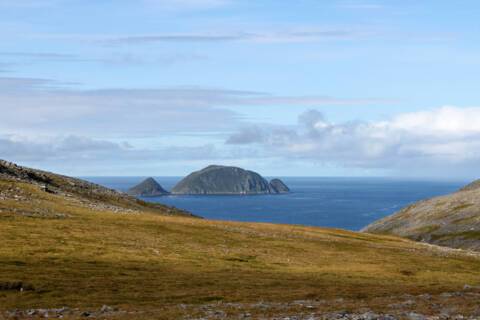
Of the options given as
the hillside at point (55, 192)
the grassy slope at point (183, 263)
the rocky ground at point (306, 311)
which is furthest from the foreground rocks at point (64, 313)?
the hillside at point (55, 192)

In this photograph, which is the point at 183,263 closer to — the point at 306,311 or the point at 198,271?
the point at 198,271

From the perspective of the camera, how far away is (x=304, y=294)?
4866cm

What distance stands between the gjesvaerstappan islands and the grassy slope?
135 mm

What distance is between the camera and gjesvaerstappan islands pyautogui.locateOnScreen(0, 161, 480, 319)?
4025 centimetres

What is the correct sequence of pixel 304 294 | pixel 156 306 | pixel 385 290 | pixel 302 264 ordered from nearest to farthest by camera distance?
pixel 156 306 < pixel 304 294 < pixel 385 290 < pixel 302 264

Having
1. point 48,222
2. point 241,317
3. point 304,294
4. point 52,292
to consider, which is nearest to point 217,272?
point 304,294

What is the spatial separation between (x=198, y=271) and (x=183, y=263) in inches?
176

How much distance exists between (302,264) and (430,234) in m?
128

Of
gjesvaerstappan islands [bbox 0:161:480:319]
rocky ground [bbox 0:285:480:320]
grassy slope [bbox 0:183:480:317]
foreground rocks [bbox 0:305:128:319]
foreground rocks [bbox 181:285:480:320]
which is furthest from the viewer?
grassy slope [bbox 0:183:480:317]

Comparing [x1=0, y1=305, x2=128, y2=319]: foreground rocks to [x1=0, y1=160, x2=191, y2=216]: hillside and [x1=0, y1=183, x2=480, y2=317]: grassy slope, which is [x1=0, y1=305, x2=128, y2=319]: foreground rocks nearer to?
[x1=0, y1=183, x2=480, y2=317]: grassy slope

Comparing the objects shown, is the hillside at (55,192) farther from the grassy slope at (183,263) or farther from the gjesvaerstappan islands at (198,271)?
the grassy slope at (183,263)

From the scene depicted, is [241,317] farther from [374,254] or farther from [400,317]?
[374,254]

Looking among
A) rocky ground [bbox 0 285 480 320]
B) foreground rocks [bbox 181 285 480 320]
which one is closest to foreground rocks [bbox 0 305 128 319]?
rocky ground [bbox 0 285 480 320]

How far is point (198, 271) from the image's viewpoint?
60688 millimetres
